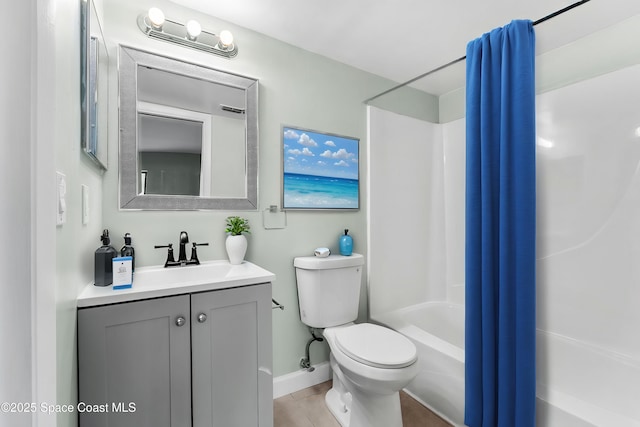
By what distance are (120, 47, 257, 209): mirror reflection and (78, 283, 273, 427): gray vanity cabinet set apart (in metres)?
0.62

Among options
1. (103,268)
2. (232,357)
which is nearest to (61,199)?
(103,268)

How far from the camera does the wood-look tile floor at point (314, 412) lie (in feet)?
5.14

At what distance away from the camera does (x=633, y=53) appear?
1.56 m

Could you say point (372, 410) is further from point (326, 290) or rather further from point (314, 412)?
point (326, 290)

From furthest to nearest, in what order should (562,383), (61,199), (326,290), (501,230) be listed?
1. (326,290)
2. (562,383)
3. (501,230)
4. (61,199)

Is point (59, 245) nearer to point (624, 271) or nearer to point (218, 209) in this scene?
point (218, 209)

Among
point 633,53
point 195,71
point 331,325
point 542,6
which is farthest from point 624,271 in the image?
point 195,71

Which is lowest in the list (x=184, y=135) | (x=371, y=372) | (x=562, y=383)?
(x=562, y=383)

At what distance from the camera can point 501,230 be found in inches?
51.0

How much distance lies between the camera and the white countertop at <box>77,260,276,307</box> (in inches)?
38.6

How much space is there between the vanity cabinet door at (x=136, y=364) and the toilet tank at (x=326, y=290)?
32.0 inches

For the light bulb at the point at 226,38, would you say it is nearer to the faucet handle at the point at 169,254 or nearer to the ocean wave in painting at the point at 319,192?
the ocean wave in painting at the point at 319,192

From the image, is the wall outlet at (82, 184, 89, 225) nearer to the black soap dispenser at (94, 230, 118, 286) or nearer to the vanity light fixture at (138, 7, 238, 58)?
the black soap dispenser at (94, 230, 118, 286)

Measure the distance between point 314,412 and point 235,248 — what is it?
1.09m
